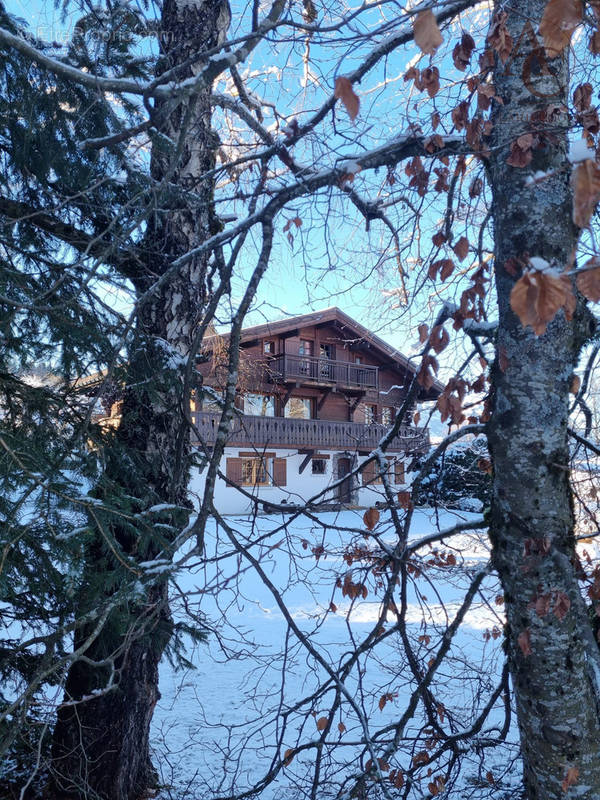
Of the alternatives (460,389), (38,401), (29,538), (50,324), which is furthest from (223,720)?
(460,389)

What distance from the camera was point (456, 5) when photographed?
93.0 inches

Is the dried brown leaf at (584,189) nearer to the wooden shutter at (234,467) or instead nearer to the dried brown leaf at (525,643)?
the dried brown leaf at (525,643)

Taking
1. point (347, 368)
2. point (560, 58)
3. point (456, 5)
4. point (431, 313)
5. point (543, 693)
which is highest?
point (347, 368)

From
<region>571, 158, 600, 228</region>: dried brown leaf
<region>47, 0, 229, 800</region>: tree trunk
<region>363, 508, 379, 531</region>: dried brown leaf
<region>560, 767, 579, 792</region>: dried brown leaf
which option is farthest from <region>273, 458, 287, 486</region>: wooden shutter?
<region>571, 158, 600, 228</region>: dried brown leaf

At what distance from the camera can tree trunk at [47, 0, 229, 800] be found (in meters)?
3.40

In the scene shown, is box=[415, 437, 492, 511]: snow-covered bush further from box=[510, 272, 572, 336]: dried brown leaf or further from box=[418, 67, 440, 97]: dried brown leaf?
box=[510, 272, 572, 336]: dried brown leaf

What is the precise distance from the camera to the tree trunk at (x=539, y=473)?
1970mm

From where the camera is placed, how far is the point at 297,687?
5.60 m

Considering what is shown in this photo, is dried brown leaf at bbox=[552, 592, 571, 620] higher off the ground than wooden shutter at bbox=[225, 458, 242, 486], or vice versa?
wooden shutter at bbox=[225, 458, 242, 486]

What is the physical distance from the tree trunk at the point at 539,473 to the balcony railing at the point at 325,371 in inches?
643

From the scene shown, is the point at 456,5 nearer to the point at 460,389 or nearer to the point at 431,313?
the point at 460,389

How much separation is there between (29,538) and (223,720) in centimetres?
279

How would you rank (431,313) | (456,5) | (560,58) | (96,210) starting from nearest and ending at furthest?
(560,58) → (456,5) → (96,210) → (431,313)

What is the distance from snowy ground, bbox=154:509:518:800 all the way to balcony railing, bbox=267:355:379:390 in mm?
11647
